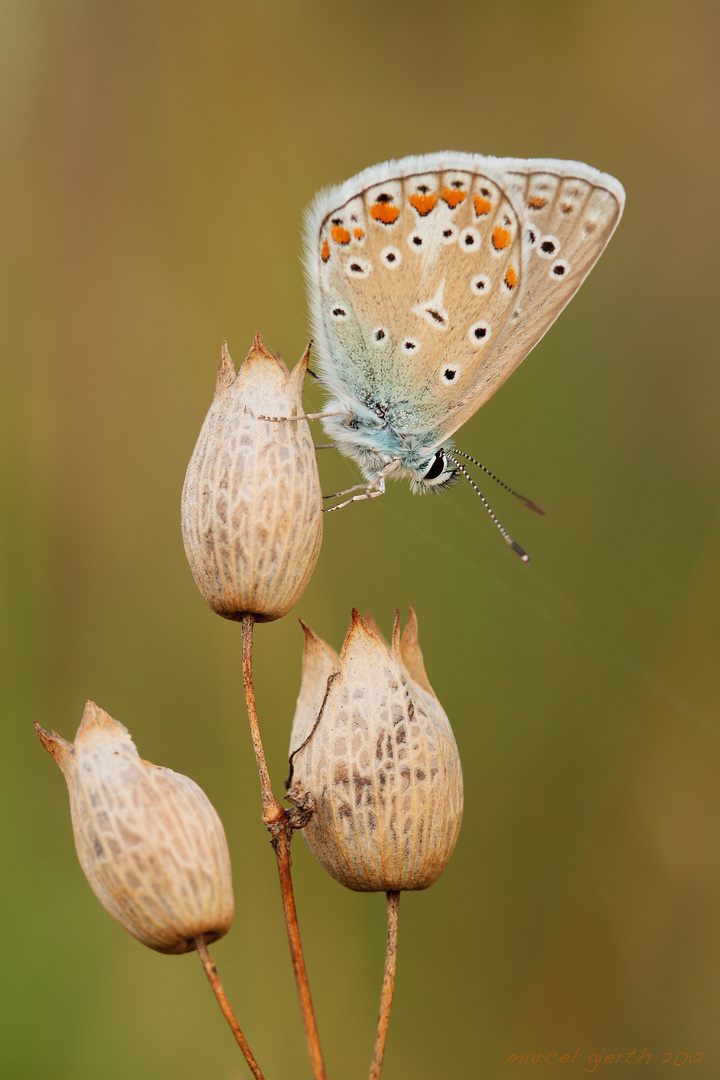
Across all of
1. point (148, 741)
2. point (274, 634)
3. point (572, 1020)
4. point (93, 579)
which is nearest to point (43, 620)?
point (93, 579)

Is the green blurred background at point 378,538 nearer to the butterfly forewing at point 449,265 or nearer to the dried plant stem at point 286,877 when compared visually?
the butterfly forewing at point 449,265

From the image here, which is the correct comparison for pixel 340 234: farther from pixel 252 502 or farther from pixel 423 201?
pixel 252 502

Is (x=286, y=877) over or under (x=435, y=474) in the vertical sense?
under

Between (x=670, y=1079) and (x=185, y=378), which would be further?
(x=185, y=378)

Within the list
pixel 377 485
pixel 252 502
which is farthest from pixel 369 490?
pixel 252 502

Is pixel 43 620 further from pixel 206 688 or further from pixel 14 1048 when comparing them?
pixel 14 1048

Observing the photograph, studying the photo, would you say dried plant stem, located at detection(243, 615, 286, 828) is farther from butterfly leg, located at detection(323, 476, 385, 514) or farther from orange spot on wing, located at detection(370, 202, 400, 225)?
orange spot on wing, located at detection(370, 202, 400, 225)
